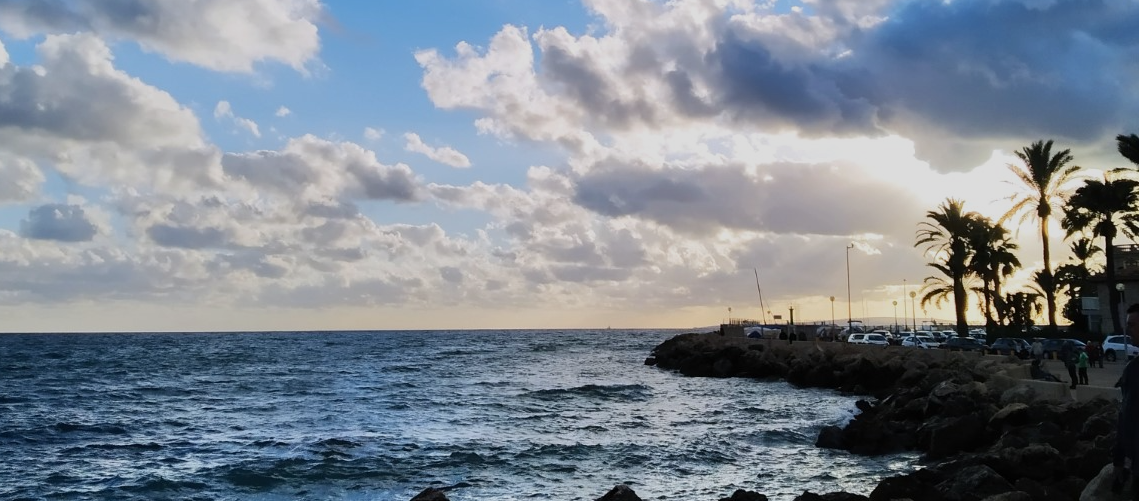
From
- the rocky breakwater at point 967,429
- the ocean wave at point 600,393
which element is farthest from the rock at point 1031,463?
the ocean wave at point 600,393

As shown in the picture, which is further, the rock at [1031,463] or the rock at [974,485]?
the rock at [1031,463]

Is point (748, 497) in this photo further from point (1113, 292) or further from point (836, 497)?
point (1113, 292)

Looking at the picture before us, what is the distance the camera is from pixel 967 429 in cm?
2020

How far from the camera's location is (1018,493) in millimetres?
12344

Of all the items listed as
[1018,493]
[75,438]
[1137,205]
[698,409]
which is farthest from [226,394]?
[1137,205]

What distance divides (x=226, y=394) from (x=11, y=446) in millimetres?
18200

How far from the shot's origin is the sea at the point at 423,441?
1991cm

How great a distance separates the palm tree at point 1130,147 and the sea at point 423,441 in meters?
17.6

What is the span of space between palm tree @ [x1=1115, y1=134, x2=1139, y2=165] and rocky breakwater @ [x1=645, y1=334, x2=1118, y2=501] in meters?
Result: 13.2

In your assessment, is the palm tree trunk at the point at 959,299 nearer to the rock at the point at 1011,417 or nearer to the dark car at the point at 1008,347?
the dark car at the point at 1008,347

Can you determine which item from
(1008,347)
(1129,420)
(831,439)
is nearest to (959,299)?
A: (1008,347)

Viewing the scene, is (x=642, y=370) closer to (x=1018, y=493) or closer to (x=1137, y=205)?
(x=1137, y=205)

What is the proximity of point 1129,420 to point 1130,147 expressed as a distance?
39.2 m

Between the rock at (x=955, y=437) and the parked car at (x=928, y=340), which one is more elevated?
the parked car at (x=928, y=340)
